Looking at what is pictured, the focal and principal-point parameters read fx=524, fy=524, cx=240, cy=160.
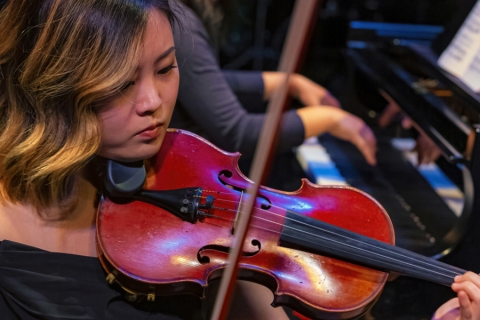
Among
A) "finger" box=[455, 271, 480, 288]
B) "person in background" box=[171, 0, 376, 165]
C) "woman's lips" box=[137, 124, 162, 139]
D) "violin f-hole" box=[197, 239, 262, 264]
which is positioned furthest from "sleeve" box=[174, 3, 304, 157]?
"finger" box=[455, 271, 480, 288]

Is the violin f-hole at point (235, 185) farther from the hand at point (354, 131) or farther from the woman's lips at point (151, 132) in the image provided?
the hand at point (354, 131)

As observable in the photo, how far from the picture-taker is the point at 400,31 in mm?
1833

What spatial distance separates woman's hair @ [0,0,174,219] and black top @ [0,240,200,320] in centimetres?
10

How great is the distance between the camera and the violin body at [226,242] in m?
0.78

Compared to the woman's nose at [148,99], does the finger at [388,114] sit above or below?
below

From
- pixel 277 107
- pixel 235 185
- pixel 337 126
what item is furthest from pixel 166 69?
pixel 337 126

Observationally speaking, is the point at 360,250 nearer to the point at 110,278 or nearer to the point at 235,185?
the point at 235,185

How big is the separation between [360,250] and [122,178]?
0.38m

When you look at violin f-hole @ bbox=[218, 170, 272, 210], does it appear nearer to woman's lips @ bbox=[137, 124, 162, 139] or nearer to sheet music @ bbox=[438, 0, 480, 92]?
woman's lips @ bbox=[137, 124, 162, 139]

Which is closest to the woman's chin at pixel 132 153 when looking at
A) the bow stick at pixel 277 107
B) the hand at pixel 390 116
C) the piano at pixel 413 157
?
the bow stick at pixel 277 107

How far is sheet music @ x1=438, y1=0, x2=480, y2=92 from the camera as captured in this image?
1.35 meters

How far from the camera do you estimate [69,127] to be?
74 cm

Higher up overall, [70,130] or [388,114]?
[70,130]

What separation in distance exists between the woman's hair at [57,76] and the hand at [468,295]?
554 millimetres
